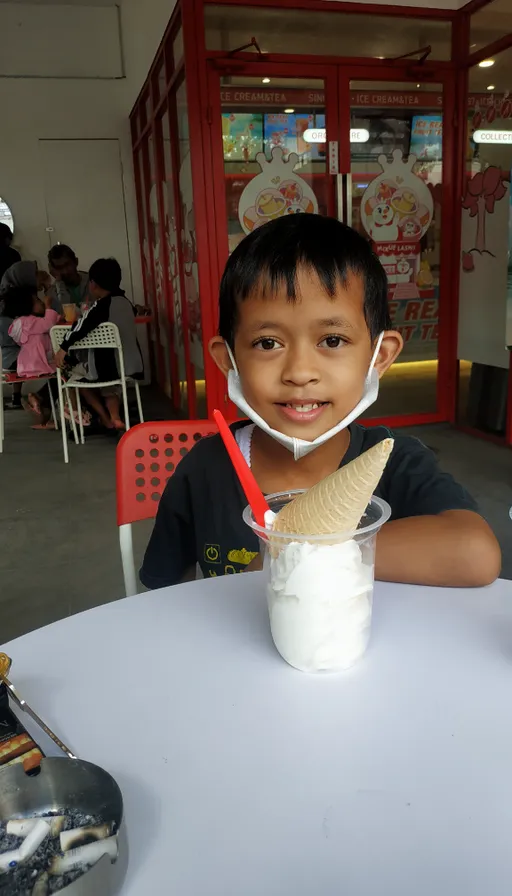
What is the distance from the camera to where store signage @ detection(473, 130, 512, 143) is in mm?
3510

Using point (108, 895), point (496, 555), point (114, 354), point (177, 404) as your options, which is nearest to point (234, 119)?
point (114, 354)

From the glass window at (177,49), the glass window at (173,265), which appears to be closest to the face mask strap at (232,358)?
the glass window at (177,49)

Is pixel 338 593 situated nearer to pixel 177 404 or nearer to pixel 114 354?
pixel 114 354

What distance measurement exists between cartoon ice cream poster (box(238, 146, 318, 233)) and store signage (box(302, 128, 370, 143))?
0.14m

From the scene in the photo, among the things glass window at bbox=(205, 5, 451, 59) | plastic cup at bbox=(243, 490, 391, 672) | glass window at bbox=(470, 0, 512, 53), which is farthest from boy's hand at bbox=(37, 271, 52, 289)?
plastic cup at bbox=(243, 490, 391, 672)

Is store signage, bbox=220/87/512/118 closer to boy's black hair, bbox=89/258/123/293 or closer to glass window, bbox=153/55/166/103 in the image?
glass window, bbox=153/55/166/103

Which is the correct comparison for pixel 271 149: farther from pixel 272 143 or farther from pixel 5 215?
pixel 5 215

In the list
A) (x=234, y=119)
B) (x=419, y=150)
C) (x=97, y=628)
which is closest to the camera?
(x=97, y=628)

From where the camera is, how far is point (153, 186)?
5.27 meters

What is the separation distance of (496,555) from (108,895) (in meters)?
0.54

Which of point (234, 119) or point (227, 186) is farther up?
point (234, 119)

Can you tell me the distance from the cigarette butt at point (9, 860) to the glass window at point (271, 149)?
3.67 metres

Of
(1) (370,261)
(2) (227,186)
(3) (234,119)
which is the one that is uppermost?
(3) (234,119)

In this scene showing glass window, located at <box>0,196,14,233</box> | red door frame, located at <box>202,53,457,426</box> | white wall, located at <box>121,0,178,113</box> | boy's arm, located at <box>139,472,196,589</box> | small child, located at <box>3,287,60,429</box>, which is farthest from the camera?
glass window, located at <box>0,196,14,233</box>
